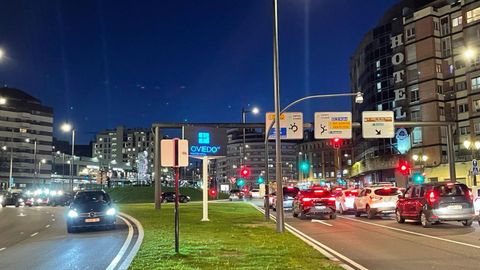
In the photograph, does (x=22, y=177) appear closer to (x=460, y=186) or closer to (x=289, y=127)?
(x=289, y=127)

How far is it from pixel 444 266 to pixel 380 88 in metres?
78.2

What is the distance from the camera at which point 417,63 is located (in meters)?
74.6

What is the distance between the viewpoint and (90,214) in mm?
21766

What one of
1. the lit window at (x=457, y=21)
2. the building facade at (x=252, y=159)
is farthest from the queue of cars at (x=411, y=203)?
the building facade at (x=252, y=159)

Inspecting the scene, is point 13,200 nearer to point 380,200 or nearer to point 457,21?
point 380,200

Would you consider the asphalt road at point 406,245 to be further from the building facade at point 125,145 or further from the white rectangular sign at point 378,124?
the building facade at point 125,145

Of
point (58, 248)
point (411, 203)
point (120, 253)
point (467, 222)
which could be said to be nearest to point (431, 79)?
point (411, 203)

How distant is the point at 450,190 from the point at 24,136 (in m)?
142

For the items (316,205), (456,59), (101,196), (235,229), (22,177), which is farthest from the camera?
(22,177)

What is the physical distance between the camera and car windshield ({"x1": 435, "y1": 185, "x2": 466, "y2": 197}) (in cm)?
2186

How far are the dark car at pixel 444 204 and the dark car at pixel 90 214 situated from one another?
12.8 meters

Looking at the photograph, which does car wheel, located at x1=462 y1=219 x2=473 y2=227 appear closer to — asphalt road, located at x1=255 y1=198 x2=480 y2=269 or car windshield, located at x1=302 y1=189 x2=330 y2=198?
asphalt road, located at x1=255 y1=198 x2=480 y2=269

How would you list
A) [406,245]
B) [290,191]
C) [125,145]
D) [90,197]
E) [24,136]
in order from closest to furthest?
[406,245]
[90,197]
[290,191]
[24,136]
[125,145]

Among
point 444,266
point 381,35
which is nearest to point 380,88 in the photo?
point 381,35
